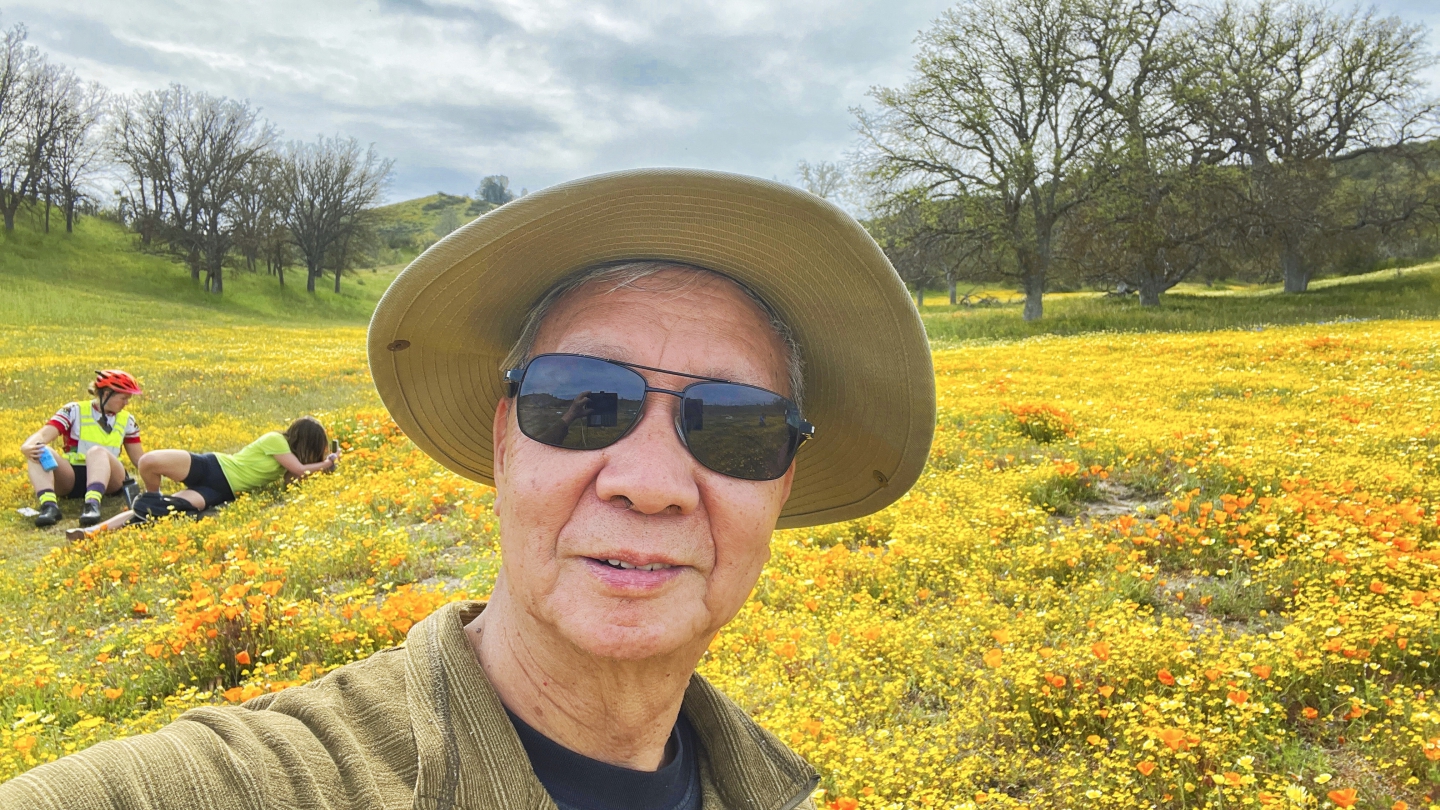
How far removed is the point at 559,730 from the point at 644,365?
0.76 m

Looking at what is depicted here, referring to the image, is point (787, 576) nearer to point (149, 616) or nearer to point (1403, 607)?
point (1403, 607)

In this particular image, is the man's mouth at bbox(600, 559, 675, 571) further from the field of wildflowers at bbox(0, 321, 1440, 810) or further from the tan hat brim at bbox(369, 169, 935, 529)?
the field of wildflowers at bbox(0, 321, 1440, 810)

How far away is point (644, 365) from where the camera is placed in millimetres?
1751

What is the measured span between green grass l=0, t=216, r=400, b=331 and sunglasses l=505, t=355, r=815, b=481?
3408 cm

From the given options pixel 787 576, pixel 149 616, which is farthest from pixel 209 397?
pixel 787 576

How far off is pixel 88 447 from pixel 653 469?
36.2ft

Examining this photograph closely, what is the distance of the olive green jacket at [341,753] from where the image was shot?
1.16 m

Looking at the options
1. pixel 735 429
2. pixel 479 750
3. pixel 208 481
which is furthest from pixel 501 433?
pixel 208 481

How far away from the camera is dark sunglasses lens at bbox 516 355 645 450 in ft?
5.46

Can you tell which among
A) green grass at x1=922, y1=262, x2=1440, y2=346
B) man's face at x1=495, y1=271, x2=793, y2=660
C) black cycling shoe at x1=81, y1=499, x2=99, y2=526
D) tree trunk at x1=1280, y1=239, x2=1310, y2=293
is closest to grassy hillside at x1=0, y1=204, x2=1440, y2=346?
green grass at x1=922, y1=262, x2=1440, y2=346

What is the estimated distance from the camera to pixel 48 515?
898cm

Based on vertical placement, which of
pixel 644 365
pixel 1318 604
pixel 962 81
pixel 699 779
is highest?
pixel 962 81

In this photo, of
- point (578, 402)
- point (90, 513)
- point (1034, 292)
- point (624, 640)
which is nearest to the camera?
point (624, 640)

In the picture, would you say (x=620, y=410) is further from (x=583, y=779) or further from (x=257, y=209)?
(x=257, y=209)
